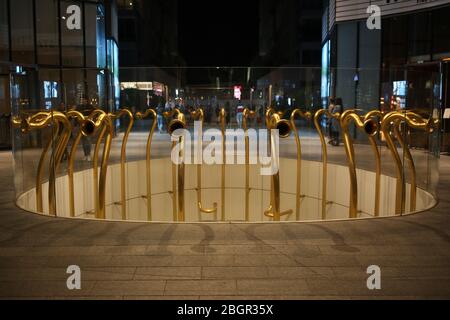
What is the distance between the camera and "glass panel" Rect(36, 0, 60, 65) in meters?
16.6

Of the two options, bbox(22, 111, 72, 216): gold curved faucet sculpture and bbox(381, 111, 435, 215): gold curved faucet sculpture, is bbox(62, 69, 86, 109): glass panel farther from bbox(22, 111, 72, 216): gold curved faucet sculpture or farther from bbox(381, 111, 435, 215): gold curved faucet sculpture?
bbox(381, 111, 435, 215): gold curved faucet sculpture

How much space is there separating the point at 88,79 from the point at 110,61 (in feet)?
46.0

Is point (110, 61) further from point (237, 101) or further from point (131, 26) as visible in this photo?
point (131, 26)

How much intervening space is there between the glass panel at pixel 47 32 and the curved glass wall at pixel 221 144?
6.83 meters

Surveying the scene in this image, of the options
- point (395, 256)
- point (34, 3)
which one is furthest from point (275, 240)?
point (34, 3)

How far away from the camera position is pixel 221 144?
9.72 metres

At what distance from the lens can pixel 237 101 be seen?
387 inches

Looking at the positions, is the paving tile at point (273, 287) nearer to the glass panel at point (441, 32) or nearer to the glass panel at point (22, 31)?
the glass panel at point (441, 32)

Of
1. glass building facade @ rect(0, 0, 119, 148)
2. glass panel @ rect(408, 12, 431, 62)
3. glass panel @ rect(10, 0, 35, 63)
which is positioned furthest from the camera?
glass panel @ rect(10, 0, 35, 63)

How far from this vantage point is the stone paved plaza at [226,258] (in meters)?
3.50

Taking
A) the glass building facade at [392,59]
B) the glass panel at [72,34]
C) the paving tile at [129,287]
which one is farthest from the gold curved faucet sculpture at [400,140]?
the glass panel at [72,34]

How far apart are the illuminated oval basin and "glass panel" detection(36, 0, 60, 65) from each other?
862 cm

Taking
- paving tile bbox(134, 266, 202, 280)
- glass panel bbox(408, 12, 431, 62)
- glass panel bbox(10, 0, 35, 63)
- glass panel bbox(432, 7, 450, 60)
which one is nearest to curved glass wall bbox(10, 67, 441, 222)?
paving tile bbox(134, 266, 202, 280)

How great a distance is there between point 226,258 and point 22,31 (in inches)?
554
